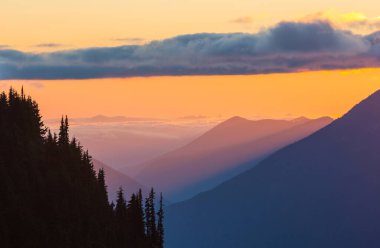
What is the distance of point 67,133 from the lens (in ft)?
558

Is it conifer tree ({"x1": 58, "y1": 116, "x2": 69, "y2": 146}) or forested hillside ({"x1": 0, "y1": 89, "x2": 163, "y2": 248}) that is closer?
forested hillside ({"x1": 0, "y1": 89, "x2": 163, "y2": 248})

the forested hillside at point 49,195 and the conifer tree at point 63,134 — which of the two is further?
the conifer tree at point 63,134

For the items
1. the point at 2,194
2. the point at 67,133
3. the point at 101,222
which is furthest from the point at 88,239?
the point at 67,133

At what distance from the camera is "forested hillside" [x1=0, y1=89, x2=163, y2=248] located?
442 ft

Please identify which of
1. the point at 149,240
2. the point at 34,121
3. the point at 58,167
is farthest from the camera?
the point at 149,240

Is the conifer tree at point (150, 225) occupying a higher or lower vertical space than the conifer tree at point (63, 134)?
lower

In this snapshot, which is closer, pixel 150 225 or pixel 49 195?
pixel 49 195

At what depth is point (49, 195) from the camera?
14438 centimetres

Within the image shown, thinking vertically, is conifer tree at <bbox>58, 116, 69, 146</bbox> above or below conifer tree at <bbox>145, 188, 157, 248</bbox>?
above

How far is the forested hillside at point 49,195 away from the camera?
134625 mm

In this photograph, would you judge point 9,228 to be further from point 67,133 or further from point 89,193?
point 67,133

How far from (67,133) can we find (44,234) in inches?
1510

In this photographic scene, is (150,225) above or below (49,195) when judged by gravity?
below

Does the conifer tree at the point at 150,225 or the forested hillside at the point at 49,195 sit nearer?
the forested hillside at the point at 49,195
